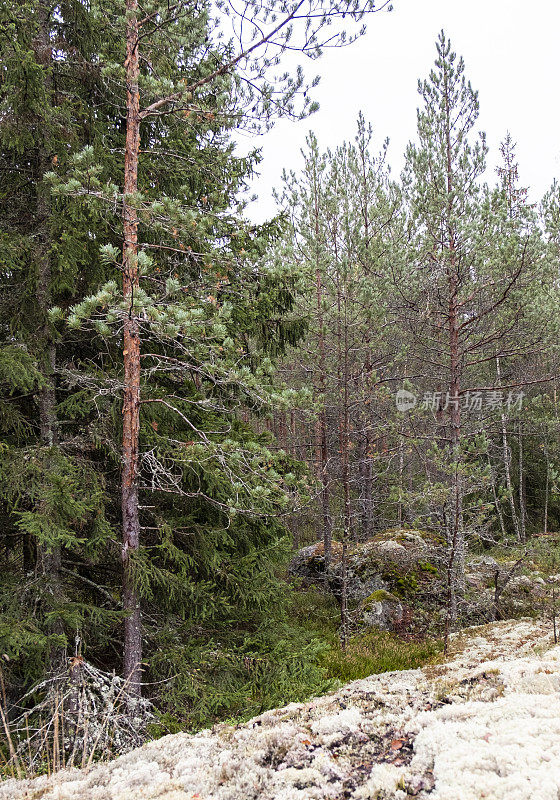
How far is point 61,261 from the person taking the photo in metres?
4.61

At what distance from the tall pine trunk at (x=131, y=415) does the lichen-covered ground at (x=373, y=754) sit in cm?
178

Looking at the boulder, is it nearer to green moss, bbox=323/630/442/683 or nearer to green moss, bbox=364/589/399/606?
green moss, bbox=364/589/399/606

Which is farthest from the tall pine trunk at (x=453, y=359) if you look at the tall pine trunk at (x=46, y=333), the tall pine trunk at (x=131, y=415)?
the tall pine trunk at (x=46, y=333)

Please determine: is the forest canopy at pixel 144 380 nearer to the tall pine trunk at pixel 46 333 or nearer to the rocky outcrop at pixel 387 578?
the tall pine trunk at pixel 46 333

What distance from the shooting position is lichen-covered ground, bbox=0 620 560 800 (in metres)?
1.91

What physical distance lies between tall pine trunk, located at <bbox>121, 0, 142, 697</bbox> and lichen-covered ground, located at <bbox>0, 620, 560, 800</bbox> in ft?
5.83

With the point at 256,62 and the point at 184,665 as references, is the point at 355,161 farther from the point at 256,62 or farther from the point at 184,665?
the point at 184,665

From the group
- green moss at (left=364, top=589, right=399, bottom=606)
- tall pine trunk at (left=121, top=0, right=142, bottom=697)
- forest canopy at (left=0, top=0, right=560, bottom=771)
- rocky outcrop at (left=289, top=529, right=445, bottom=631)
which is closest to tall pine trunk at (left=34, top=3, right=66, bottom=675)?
forest canopy at (left=0, top=0, right=560, bottom=771)

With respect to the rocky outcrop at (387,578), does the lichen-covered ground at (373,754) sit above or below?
above

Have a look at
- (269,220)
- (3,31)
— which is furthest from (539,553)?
(3,31)

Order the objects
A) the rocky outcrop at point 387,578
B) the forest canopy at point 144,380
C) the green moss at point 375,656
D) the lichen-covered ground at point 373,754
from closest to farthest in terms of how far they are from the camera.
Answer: the lichen-covered ground at point 373,754
the forest canopy at point 144,380
the green moss at point 375,656
the rocky outcrop at point 387,578

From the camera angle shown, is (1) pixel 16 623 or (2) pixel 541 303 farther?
(2) pixel 541 303

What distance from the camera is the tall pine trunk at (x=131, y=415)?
471 centimetres

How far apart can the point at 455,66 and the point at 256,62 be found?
608cm
